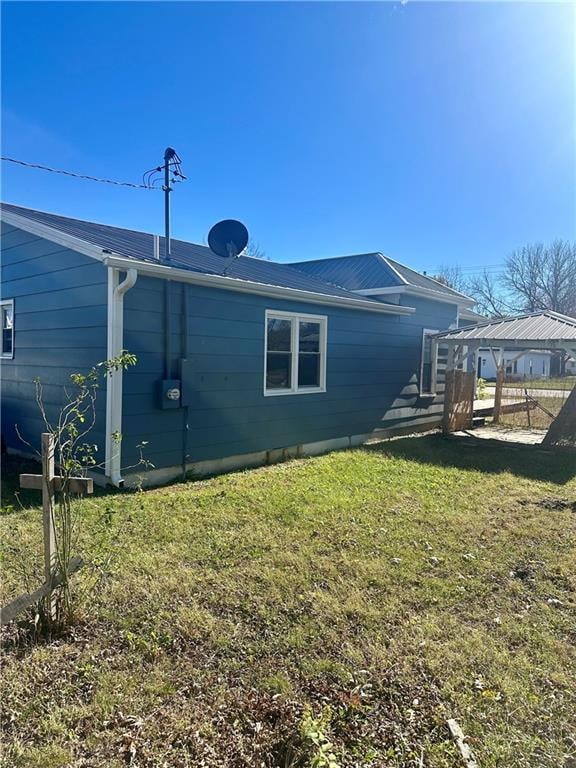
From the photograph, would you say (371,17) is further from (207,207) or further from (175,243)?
(207,207)

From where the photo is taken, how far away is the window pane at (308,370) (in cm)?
802

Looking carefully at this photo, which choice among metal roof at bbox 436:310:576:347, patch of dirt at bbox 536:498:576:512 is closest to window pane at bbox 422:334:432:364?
metal roof at bbox 436:310:576:347

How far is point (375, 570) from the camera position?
3650mm

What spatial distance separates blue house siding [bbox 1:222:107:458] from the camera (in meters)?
5.78

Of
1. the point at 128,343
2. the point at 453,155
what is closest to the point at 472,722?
the point at 128,343

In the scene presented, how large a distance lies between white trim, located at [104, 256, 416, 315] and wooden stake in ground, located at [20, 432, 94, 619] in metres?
3.19

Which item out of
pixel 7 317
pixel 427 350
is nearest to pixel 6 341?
pixel 7 317

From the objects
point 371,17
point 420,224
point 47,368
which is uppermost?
point 420,224

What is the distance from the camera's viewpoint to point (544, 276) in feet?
125

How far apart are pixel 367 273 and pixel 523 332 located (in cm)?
374

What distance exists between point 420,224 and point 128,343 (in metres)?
17.3

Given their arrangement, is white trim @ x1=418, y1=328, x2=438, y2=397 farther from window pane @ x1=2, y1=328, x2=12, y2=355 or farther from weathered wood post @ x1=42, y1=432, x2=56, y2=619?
weathered wood post @ x1=42, y1=432, x2=56, y2=619

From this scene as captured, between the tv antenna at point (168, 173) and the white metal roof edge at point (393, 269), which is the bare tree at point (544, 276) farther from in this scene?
the tv antenna at point (168, 173)

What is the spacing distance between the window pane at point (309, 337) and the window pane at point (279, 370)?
0.41m
